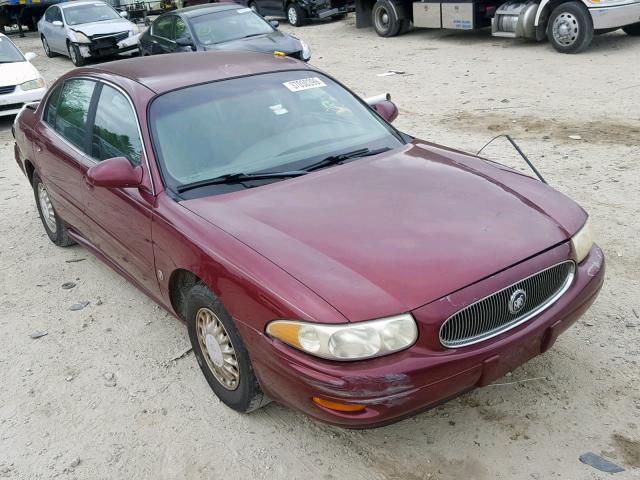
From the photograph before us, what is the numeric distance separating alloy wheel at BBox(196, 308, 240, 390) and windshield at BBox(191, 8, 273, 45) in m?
9.23

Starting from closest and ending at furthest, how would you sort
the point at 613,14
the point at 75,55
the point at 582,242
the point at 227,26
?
the point at 582,242, the point at 613,14, the point at 227,26, the point at 75,55

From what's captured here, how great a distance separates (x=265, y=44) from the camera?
11656 millimetres

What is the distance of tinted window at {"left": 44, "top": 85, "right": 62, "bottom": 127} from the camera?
16.4ft

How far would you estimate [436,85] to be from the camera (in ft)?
35.7

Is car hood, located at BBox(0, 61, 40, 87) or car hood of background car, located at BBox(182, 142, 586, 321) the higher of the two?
car hood of background car, located at BBox(182, 142, 586, 321)

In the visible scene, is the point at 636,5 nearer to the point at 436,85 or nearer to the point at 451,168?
the point at 436,85

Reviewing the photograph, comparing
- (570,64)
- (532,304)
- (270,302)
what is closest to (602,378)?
(532,304)

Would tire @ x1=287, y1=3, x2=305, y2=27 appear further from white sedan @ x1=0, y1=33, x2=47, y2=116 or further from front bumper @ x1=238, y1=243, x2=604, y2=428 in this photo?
front bumper @ x1=238, y1=243, x2=604, y2=428

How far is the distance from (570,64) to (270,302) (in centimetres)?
1016

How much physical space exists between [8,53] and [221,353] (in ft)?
33.8

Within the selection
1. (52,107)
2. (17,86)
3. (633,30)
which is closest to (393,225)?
(52,107)

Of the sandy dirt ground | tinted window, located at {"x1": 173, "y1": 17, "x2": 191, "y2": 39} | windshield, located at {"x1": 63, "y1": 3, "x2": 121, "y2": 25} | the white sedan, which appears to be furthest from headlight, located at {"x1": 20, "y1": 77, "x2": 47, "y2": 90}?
windshield, located at {"x1": 63, "y1": 3, "x2": 121, "y2": 25}

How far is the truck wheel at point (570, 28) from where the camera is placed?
1160 centimetres

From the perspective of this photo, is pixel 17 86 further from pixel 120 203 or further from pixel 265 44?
pixel 120 203
